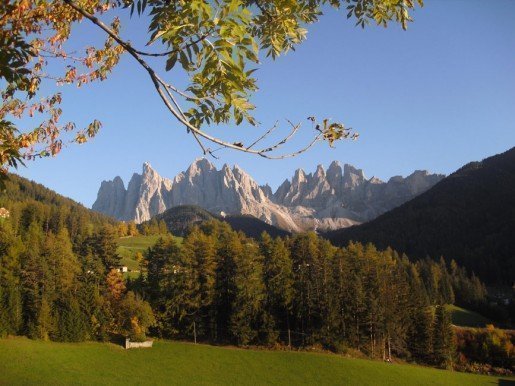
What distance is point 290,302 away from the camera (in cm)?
4878

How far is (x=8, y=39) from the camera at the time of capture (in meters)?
3.41

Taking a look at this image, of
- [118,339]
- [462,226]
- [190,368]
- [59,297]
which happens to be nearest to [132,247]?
[59,297]

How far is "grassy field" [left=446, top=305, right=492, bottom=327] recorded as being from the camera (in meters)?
71.1

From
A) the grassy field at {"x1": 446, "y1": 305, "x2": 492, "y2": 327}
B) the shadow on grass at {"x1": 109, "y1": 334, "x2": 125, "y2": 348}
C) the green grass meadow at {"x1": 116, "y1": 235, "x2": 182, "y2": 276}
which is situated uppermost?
the green grass meadow at {"x1": 116, "y1": 235, "x2": 182, "y2": 276}

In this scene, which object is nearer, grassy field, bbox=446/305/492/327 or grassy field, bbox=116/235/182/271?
grassy field, bbox=446/305/492/327

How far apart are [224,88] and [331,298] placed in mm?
46138

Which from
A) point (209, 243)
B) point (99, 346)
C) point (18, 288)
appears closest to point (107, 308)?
point (99, 346)

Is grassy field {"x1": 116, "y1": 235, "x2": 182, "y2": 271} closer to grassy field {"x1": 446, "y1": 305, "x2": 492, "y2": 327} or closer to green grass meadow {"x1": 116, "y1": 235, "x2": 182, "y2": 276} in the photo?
green grass meadow {"x1": 116, "y1": 235, "x2": 182, "y2": 276}

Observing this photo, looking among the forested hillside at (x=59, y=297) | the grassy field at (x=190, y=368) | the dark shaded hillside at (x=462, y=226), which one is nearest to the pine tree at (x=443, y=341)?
the grassy field at (x=190, y=368)

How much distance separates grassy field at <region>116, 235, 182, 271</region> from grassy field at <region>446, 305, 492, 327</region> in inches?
2244

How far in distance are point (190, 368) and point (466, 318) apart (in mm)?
56226

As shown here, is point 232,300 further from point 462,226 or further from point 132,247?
point 462,226

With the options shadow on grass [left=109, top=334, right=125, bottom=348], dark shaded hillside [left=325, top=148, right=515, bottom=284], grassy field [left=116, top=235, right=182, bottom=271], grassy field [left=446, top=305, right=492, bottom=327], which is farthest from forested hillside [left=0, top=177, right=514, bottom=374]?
dark shaded hillside [left=325, top=148, right=515, bottom=284]

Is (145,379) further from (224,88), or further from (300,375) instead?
(224,88)
